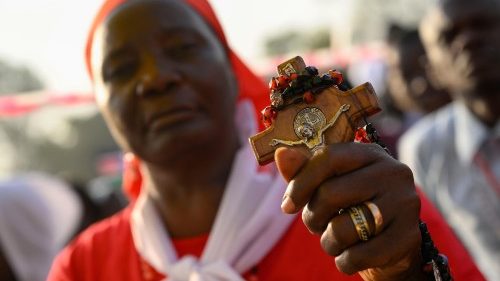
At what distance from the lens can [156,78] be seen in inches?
75.9

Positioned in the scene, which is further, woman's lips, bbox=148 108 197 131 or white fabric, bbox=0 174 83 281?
white fabric, bbox=0 174 83 281

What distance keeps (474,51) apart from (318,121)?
2.25 m

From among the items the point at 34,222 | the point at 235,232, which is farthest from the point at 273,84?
the point at 34,222

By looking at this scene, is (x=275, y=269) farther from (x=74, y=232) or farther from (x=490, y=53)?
(x=74, y=232)

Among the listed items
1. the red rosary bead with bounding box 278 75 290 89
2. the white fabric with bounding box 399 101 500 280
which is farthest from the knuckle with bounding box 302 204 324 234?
the white fabric with bounding box 399 101 500 280

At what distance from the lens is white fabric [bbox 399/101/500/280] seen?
3.09 meters

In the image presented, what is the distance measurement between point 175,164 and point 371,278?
2.96 ft

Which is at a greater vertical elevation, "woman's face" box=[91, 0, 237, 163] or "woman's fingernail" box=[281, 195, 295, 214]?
"woman's face" box=[91, 0, 237, 163]

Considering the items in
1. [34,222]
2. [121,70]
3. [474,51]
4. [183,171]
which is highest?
[121,70]

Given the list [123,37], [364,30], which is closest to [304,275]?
[123,37]

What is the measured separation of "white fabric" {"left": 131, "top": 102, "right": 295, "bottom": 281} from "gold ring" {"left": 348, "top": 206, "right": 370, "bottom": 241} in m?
0.84

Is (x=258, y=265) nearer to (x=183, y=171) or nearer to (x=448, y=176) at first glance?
(x=183, y=171)

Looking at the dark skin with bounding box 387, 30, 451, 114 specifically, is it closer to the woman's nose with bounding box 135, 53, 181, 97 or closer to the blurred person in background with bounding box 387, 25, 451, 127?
the blurred person in background with bounding box 387, 25, 451, 127

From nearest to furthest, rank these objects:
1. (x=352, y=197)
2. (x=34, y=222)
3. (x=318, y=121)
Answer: (x=352, y=197) → (x=318, y=121) → (x=34, y=222)
